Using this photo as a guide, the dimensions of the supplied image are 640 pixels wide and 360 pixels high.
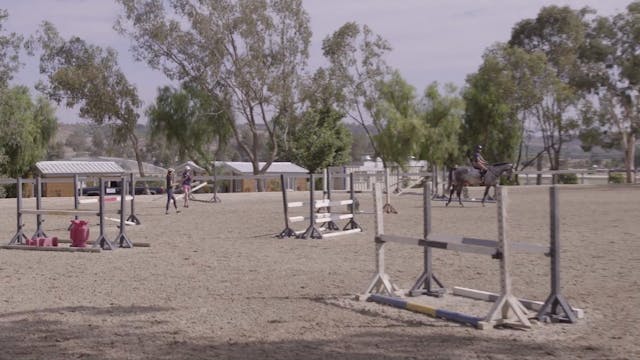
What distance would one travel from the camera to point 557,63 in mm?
68938

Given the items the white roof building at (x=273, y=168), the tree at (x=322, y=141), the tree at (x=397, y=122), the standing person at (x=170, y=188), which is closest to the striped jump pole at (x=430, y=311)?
the standing person at (x=170, y=188)

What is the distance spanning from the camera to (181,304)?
28.7 ft

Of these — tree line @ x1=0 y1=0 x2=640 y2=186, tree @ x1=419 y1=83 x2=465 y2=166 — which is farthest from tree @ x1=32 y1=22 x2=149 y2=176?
tree @ x1=419 y1=83 x2=465 y2=166

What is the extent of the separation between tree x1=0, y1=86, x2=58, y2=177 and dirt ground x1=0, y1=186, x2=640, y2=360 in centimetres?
3447

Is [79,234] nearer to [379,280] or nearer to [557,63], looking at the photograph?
[379,280]

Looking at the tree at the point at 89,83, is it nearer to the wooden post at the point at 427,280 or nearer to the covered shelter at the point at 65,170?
the covered shelter at the point at 65,170

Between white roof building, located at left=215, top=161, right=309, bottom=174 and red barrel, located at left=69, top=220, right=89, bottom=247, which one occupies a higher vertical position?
white roof building, located at left=215, top=161, right=309, bottom=174

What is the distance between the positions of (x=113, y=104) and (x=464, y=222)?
156 ft

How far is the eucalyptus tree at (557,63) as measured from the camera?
6556cm

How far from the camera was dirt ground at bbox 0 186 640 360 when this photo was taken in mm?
6582

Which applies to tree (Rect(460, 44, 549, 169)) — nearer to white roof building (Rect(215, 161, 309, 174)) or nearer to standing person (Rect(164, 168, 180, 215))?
white roof building (Rect(215, 161, 309, 174))

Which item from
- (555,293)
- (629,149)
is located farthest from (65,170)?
(555,293)

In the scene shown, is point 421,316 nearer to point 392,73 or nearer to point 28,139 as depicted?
point 28,139

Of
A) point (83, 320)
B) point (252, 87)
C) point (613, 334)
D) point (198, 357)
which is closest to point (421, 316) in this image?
point (613, 334)
